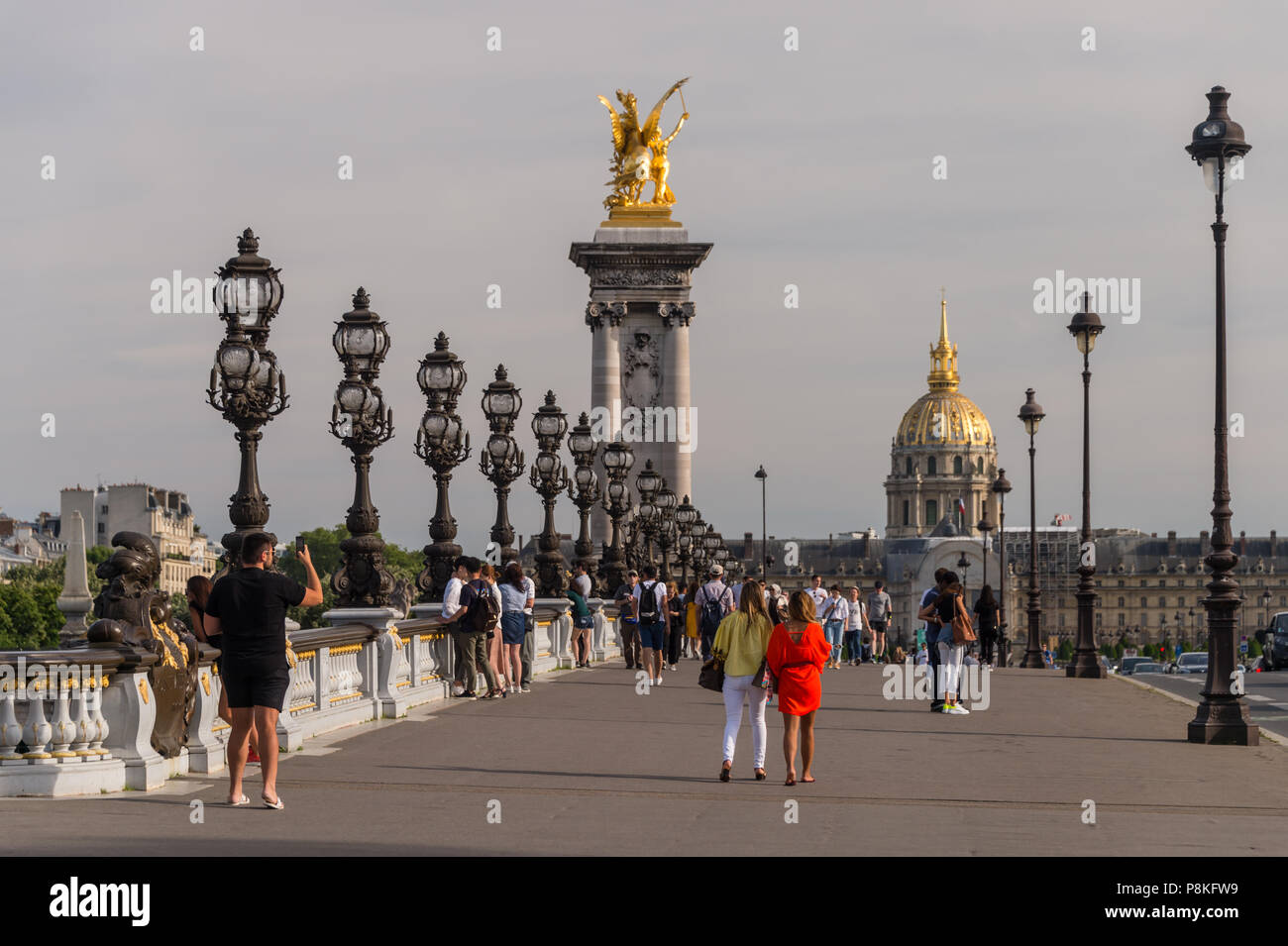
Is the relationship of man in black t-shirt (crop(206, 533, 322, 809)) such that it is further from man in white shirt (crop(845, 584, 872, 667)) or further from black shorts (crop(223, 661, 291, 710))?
man in white shirt (crop(845, 584, 872, 667))

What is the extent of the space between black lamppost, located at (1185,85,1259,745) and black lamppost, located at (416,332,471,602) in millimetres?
10446

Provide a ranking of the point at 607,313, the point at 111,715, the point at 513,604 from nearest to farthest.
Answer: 1. the point at 111,715
2. the point at 513,604
3. the point at 607,313

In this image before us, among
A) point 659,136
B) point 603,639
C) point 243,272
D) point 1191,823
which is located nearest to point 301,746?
point 243,272

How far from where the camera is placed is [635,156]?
289ft

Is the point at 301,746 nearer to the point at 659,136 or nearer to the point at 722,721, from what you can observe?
the point at 722,721

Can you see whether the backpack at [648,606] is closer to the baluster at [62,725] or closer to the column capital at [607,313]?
the baluster at [62,725]

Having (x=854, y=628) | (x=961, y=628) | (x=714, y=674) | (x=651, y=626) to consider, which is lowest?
(x=854, y=628)

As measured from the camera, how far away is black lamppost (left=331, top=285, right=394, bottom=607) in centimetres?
2506

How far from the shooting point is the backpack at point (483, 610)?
26.5m

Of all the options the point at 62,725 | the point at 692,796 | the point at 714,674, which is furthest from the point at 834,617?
the point at 62,725

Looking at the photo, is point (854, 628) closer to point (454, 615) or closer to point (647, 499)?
point (647, 499)

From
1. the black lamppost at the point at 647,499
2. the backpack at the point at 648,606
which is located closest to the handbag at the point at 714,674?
the backpack at the point at 648,606

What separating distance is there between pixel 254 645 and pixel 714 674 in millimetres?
4763

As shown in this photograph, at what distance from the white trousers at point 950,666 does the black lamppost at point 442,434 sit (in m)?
6.76
